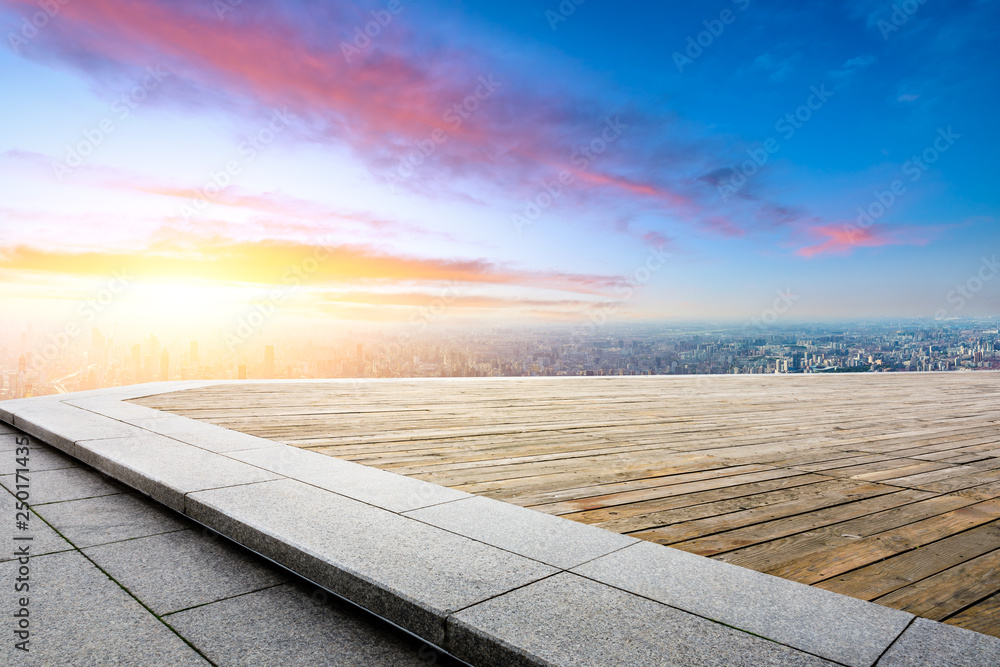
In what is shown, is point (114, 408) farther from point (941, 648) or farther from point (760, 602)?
point (941, 648)

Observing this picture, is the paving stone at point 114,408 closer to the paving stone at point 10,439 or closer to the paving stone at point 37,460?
the paving stone at point 10,439

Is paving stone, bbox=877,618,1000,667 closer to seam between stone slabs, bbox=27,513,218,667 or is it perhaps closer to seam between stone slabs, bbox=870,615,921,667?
seam between stone slabs, bbox=870,615,921,667

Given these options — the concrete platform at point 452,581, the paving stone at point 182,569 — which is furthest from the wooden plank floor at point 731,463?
the paving stone at point 182,569

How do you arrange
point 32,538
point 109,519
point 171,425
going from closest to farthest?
point 32,538 < point 109,519 < point 171,425

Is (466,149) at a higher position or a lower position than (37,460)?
higher

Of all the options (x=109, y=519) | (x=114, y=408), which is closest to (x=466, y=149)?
(x=114, y=408)

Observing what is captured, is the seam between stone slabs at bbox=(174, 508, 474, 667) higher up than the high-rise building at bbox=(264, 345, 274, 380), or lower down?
lower down

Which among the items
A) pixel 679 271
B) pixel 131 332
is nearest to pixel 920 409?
pixel 679 271

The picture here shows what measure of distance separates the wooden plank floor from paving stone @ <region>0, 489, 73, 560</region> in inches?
65.3

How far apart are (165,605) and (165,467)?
64.3 inches

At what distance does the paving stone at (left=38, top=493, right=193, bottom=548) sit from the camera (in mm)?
2588

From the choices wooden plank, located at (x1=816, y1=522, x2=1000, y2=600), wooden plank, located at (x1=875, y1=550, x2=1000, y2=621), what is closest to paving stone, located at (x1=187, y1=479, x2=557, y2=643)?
wooden plank, located at (x1=816, y1=522, x2=1000, y2=600)

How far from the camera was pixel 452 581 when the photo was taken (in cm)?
187

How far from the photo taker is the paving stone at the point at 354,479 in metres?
2.82
